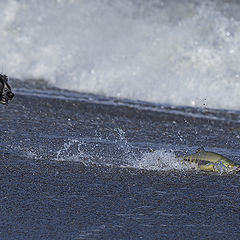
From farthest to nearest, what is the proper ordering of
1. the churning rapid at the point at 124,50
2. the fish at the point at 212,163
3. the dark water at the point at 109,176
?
the churning rapid at the point at 124,50 < the fish at the point at 212,163 < the dark water at the point at 109,176

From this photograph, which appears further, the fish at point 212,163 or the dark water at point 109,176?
the fish at point 212,163

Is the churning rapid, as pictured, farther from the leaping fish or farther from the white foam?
the leaping fish

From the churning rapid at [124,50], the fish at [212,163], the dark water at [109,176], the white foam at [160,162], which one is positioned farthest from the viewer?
the churning rapid at [124,50]

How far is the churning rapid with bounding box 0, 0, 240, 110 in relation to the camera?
35.4 feet

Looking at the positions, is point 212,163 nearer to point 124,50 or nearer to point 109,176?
point 109,176

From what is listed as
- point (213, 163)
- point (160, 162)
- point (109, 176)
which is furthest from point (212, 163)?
point (109, 176)

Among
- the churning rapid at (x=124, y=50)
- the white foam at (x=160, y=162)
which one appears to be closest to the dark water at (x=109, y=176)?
the white foam at (x=160, y=162)

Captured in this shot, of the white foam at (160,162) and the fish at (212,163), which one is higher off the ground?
the fish at (212,163)

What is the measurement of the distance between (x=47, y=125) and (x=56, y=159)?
1.58m

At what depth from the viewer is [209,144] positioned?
740 centimetres

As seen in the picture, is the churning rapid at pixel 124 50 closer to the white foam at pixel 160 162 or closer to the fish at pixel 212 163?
the white foam at pixel 160 162

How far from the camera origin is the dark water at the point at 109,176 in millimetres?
4457

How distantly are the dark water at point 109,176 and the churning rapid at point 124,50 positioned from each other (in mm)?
1541

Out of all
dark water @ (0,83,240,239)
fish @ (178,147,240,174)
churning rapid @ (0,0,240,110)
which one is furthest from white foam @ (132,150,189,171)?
churning rapid @ (0,0,240,110)
